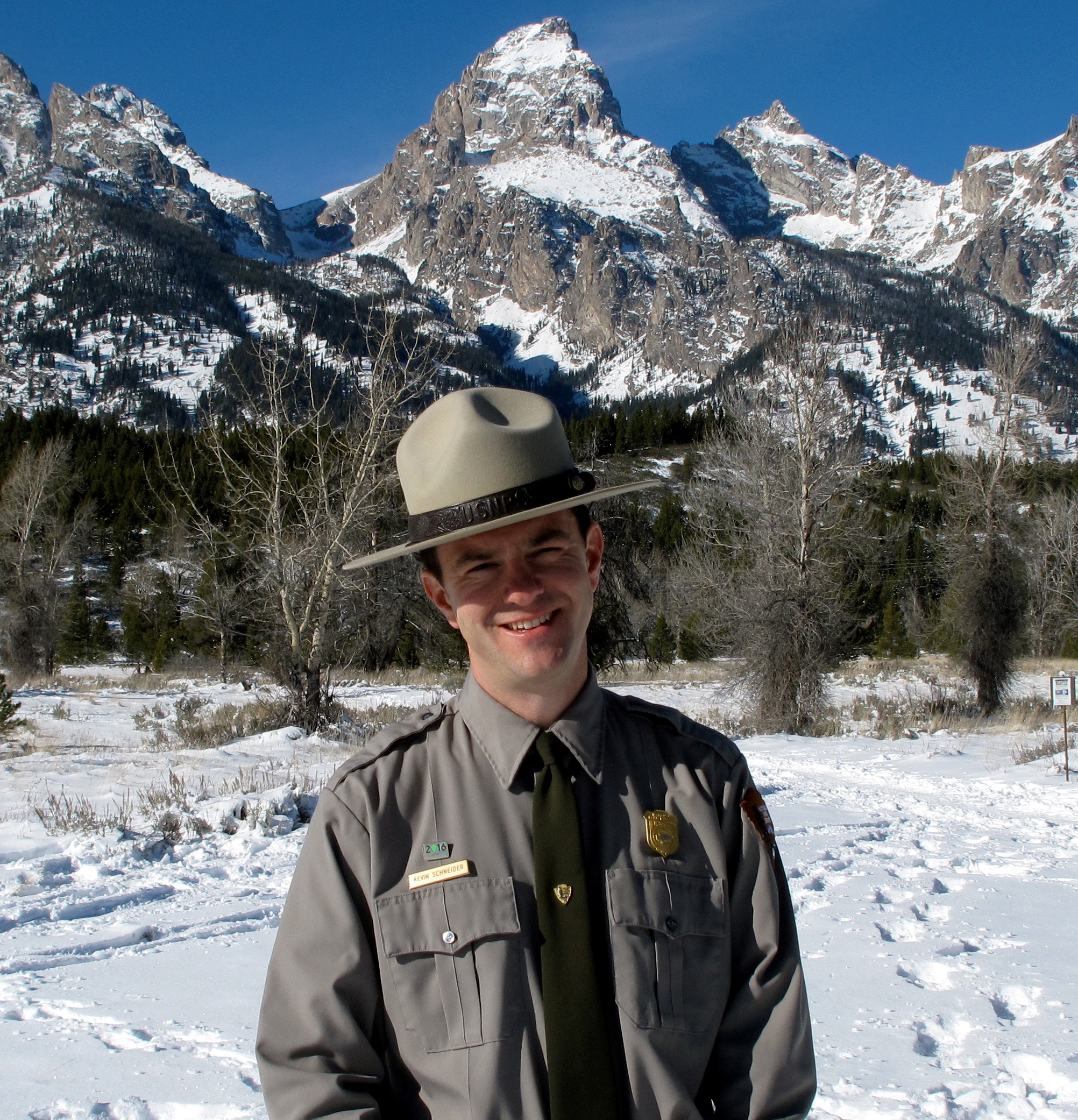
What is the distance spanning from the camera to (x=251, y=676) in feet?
71.2

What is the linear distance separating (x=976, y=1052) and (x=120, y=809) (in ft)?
21.1

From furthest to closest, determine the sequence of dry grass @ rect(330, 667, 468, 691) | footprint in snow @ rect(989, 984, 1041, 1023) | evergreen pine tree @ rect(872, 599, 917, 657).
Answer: evergreen pine tree @ rect(872, 599, 917, 657) < dry grass @ rect(330, 667, 468, 691) < footprint in snow @ rect(989, 984, 1041, 1023)

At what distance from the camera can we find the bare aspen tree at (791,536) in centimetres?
1548

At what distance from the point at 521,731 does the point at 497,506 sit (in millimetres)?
441

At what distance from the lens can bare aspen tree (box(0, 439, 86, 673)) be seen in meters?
26.3

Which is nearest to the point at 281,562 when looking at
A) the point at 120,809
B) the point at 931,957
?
the point at 120,809

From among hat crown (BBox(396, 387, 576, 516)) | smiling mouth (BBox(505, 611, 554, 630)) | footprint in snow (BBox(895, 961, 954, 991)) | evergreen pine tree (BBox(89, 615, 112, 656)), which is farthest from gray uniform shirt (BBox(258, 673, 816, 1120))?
evergreen pine tree (BBox(89, 615, 112, 656))

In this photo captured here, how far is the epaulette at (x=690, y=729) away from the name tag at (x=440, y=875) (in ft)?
1.48

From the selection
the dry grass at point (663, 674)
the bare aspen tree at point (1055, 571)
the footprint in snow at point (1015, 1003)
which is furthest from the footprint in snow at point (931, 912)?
the bare aspen tree at point (1055, 571)

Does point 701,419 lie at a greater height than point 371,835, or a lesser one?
greater

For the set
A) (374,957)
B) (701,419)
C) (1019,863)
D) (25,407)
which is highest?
(25,407)

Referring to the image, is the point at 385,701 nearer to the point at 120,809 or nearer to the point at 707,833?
the point at 120,809

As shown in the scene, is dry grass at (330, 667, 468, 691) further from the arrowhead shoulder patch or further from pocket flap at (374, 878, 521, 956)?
pocket flap at (374, 878, 521, 956)

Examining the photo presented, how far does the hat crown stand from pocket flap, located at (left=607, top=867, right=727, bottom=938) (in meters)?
0.77
